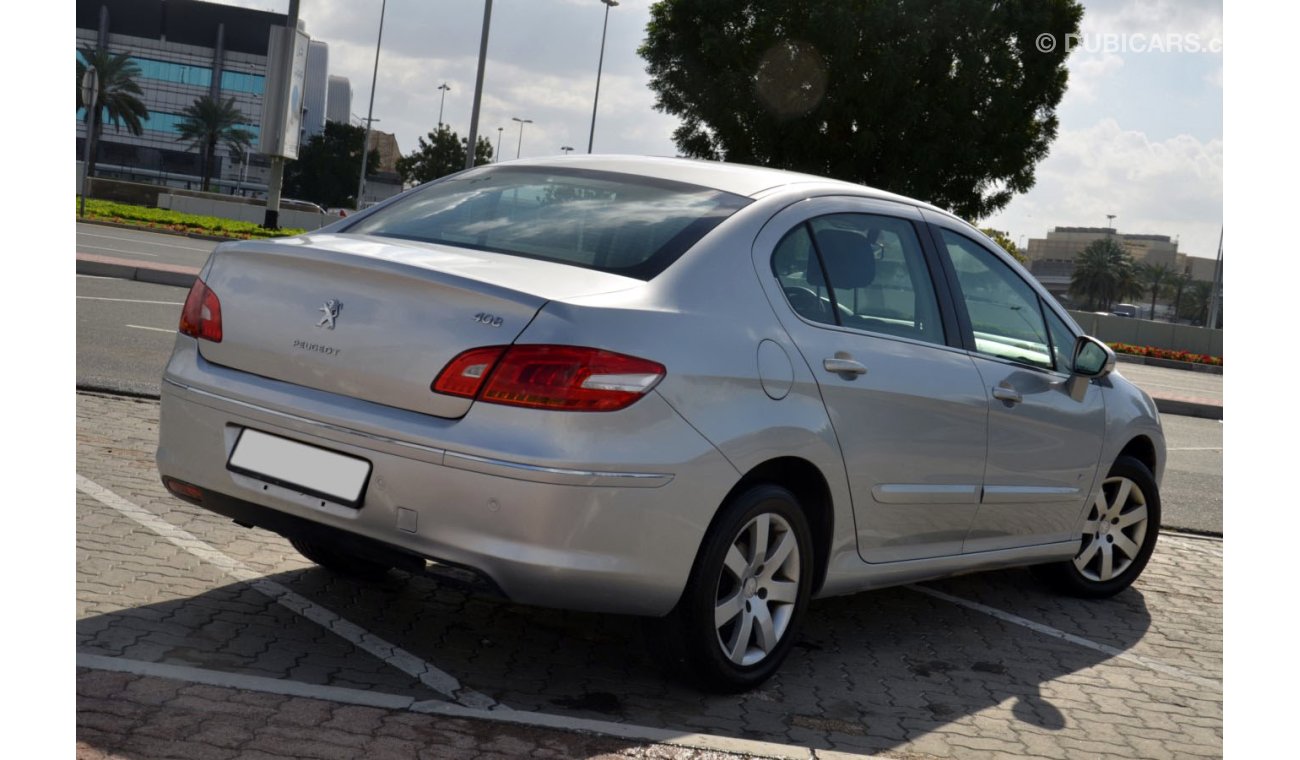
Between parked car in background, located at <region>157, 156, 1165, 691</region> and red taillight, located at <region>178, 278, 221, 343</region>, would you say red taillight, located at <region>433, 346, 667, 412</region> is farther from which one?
red taillight, located at <region>178, 278, 221, 343</region>

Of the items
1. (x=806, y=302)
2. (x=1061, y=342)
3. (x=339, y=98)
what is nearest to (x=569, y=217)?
(x=806, y=302)

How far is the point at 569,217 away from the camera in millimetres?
4508

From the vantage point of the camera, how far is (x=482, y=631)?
4.79 m

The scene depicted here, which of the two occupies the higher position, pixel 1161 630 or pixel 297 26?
pixel 297 26

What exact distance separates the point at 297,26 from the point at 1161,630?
25.4m

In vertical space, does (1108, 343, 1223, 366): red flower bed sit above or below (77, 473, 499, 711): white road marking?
above

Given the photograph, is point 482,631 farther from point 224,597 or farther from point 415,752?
point 415,752

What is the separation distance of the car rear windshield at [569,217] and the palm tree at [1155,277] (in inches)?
4217

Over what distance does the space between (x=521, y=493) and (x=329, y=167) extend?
91556 mm

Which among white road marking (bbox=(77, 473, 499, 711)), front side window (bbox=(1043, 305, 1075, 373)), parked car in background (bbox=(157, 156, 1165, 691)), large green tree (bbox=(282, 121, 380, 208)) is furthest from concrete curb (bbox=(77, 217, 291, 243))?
large green tree (bbox=(282, 121, 380, 208))

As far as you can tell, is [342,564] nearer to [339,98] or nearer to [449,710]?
[449,710]

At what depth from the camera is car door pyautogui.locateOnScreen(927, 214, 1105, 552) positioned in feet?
17.4

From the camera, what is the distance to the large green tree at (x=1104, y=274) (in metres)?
104

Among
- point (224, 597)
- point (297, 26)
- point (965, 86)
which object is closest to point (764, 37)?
point (965, 86)
